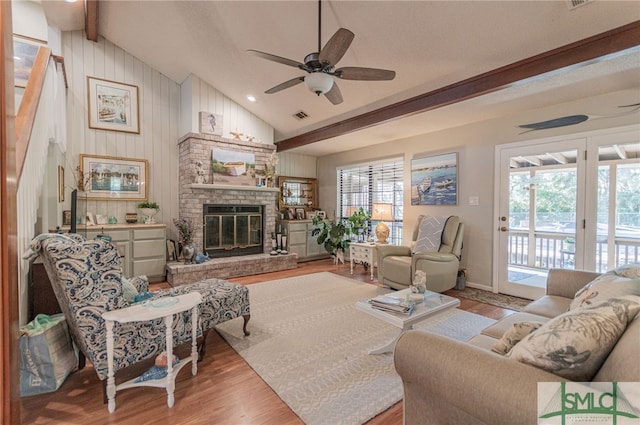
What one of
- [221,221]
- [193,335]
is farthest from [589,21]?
[221,221]

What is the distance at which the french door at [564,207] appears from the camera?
2.96 m

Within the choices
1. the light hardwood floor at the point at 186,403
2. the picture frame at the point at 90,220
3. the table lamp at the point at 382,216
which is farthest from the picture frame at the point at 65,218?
the table lamp at the point at 382,216

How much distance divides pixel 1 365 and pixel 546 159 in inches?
188

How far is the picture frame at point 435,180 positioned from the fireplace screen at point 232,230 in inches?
118

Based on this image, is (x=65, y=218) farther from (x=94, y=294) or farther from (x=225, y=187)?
(x=94, y=294)

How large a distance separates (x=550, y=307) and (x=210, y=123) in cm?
511

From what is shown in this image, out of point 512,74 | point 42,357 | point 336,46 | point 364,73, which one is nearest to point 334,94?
point 364,73

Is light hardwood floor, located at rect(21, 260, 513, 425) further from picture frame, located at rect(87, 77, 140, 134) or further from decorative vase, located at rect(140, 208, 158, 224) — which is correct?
picture frame, located at rect(87, 77, 140, 134)

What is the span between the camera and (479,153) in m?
4.10

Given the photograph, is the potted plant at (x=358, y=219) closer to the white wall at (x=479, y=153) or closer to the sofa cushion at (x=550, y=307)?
the white wall at (x=479, y=153)

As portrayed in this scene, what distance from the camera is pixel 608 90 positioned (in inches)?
117

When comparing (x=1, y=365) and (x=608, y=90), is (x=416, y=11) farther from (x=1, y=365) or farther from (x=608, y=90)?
(x=1, y=365)

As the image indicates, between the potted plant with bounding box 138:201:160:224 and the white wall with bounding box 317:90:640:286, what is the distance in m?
4.35
